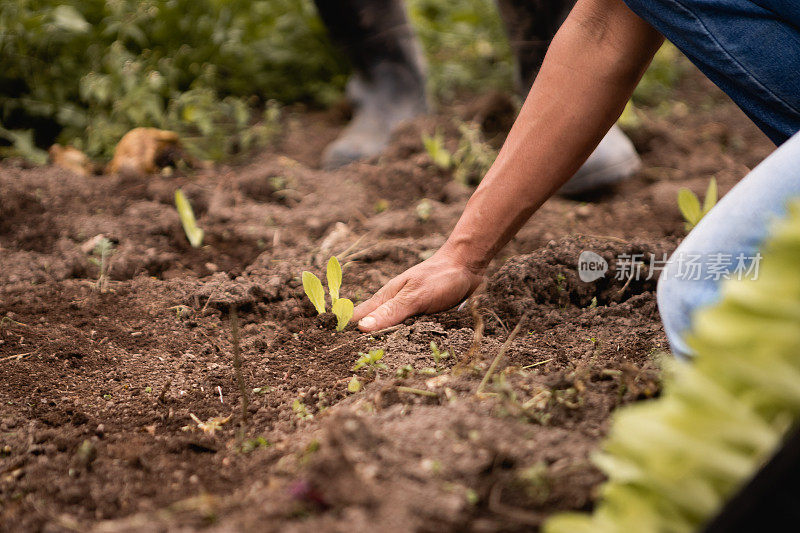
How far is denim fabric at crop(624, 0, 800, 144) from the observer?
1.32 m

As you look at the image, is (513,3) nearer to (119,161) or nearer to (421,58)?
(421,58)

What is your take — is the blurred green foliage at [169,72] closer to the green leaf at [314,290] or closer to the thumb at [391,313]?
the green leaf at [314,290]

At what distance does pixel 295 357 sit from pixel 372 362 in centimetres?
23

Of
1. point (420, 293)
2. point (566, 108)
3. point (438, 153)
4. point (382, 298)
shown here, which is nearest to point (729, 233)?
point (566, 108)

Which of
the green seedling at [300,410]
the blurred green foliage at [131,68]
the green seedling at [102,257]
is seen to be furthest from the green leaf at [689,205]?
the blurred green foliage at [131,68]

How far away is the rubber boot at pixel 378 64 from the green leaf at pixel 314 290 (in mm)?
1432

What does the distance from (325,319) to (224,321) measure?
28cm

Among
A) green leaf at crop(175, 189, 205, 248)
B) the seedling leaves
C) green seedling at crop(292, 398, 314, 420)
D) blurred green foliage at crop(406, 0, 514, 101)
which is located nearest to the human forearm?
the seedling leaves

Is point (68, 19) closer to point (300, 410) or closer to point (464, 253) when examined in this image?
point (464, 253)

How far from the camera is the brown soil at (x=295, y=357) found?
3.22 feet

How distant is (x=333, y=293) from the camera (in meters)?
1.70

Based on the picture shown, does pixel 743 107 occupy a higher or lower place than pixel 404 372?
higher

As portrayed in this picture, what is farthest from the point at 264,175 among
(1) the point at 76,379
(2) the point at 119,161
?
(1) the point at 76,379

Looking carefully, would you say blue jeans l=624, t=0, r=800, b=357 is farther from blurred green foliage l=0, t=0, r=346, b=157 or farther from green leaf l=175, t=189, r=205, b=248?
blurred green foliage l=0, t=0, r=346, b=157
